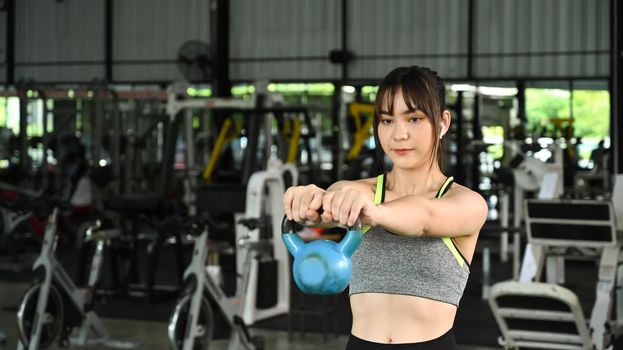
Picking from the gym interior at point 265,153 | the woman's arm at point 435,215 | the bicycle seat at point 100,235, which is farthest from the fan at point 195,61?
the woman's arm at point 435,215

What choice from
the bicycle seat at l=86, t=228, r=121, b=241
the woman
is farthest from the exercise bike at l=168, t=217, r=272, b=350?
the woman

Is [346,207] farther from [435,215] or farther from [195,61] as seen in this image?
[195,61]

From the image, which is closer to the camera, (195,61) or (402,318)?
(402,318)

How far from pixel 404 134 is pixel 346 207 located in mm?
334

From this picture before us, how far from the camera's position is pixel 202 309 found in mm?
5398

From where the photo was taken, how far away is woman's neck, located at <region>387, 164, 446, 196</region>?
5.93 feet

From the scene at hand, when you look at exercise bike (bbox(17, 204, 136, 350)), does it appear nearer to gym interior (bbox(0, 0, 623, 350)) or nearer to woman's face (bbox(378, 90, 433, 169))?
gym interior (bbox(0, 0, 623, 350))

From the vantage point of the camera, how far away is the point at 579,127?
1299 centimetres

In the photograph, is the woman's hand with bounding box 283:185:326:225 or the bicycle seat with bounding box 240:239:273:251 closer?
the woman's hand with bounding box 283:185:326:225

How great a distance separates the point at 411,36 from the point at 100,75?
4.33 m

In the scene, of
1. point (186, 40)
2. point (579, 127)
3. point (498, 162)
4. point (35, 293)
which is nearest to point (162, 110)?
point (186, 40)

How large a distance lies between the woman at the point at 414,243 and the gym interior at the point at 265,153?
3273 mm

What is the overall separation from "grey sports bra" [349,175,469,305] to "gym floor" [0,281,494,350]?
4.31 meters

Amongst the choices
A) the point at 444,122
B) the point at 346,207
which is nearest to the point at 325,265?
the point at 346,207
